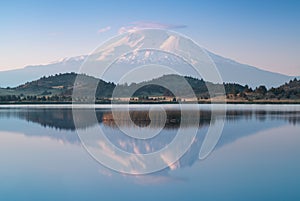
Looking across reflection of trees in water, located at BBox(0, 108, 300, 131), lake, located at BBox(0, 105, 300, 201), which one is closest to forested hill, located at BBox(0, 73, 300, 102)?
reflection of trees in water, located at BBox(0, 108, 300, 131)

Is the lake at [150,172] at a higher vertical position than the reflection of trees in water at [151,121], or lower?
lower

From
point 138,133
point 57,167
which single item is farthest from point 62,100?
point 57,167

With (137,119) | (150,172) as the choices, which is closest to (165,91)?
(137,119)

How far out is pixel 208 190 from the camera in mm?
9586

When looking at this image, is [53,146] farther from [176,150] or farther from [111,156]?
[176,150]

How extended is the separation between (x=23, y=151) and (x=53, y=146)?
174cm

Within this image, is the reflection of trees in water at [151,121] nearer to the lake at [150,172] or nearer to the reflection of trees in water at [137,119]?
the reflection of trees in water at [137,119]

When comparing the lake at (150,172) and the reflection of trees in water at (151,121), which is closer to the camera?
the lake at (150,172)

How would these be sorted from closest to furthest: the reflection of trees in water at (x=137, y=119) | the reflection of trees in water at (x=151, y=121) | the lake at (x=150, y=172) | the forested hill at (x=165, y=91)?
the lake at (x=150, y=172)
the reflection of trees in water at (x=151, y=121)
the reflection of trees in water at (x=137, y=119)
the forested hill at (x=165, y=91)

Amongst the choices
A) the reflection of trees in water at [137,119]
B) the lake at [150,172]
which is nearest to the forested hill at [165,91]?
the reflection of trees in water at [137,119]

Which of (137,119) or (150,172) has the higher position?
(137,119)

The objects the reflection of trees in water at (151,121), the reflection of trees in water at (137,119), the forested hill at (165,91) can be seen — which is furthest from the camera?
the forested hill at (165,91)

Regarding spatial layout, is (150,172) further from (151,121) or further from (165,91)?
(165,91)

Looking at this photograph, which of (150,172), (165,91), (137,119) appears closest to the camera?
(150,172)
